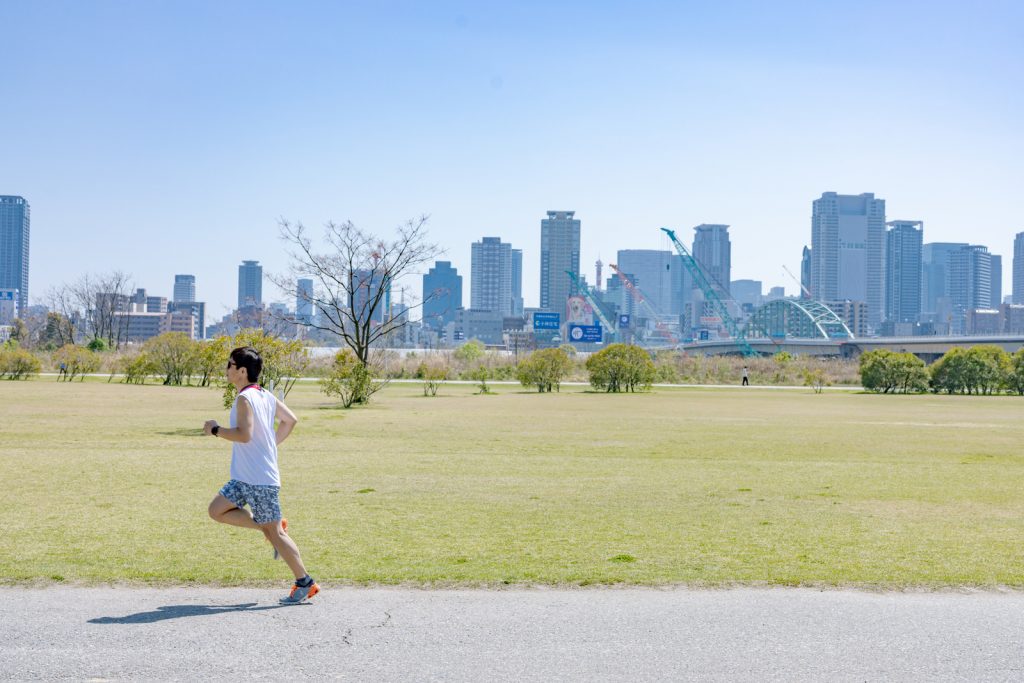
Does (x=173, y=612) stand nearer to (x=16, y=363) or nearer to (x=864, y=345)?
(x=16, y=363)

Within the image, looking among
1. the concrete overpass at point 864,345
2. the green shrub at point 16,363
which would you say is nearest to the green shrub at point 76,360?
the green shrub at point 16,363

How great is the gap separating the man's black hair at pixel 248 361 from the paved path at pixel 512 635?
69.2 inches

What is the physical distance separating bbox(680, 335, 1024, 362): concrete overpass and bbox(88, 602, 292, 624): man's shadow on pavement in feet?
297

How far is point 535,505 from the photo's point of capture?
1257 centimetres

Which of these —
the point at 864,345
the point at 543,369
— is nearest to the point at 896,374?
the point at 543,369

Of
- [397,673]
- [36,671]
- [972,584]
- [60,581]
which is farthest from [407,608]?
[972,584]

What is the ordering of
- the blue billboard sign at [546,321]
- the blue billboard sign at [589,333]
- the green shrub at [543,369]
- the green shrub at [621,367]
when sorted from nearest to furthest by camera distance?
1. the green shrub at [543,369]
2. the green shrub at [621,367]
3. the blue billboard sign at [589,333]
4. the blue billboard sign at [546,321]

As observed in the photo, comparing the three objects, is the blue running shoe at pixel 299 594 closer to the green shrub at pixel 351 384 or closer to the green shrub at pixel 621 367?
the green shrub at pixel 351 384

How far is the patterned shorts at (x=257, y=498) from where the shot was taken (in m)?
7.26

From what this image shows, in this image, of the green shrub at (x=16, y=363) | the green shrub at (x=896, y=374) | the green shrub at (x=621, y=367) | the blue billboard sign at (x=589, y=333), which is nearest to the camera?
the green shrub at (x=621, y=367)

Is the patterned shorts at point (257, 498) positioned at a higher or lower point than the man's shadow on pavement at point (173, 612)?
higher

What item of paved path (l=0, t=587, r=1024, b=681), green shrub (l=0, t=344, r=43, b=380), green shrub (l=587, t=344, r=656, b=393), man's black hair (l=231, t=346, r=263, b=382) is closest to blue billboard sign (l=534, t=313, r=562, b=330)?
green shrub (l=587, t=344, r=656, b=393)

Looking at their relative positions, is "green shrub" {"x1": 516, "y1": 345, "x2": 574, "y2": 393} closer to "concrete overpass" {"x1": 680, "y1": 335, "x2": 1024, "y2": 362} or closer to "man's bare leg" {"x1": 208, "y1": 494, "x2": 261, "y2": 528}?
"concrete overpass" {"x1": 680, "y1": 335, "x2": 1024, "y2": 362}

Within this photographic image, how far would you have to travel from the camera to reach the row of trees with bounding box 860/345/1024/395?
59.6m
